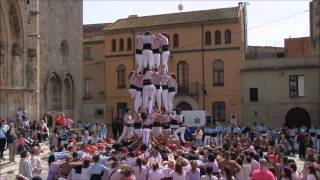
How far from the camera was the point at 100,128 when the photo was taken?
3070 centimetres

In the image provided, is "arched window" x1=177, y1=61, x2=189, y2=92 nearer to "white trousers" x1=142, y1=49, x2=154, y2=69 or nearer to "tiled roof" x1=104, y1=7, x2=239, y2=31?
"tiled roof" x1=104, y1=7, x2=239, y2=31

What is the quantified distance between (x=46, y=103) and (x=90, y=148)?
768 inches

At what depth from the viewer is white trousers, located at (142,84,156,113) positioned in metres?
19.4

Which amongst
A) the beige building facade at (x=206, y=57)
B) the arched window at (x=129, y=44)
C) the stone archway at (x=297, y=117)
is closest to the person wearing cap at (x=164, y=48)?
the beige building facade at (x=206, y=57)

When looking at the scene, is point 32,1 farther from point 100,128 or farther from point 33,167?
point 33,167

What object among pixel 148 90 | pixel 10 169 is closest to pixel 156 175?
pixel 148 90

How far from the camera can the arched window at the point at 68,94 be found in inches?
1555

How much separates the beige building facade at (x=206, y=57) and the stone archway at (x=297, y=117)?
3.93 metres

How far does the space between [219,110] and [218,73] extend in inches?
118

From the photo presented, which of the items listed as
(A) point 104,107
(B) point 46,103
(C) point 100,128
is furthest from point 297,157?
(A) point 104,107

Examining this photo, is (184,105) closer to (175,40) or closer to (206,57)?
(206,57)

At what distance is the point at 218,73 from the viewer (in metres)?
44.2

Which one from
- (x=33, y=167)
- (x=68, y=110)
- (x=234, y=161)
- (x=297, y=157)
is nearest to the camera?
(x=234, y=161)

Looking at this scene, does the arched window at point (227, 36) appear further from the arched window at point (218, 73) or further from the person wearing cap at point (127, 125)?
the person wearing cap at point (127, 125)
